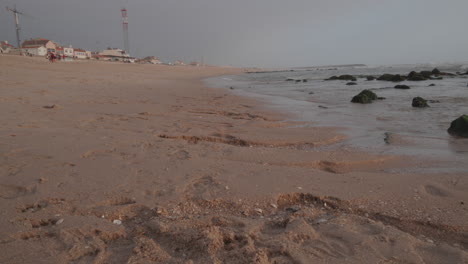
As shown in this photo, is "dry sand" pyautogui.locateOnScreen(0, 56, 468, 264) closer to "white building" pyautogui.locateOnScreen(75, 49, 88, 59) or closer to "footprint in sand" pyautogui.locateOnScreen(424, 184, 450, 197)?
"footprint in sand" pyautogui.locateOnScreen(424, 184, 450, 197)

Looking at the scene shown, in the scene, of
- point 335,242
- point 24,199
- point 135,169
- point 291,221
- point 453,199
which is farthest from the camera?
point 135,169

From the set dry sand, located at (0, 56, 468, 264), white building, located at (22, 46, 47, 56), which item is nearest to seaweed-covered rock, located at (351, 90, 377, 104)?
dry sand, located at (0, 56, 468, 264)

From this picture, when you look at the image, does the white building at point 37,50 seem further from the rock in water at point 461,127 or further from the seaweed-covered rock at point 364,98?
the rock in water at point 461,127

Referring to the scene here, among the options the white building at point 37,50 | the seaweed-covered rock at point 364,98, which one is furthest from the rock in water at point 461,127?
the white building at point 37,50

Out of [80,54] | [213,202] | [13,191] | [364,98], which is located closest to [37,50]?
[80,54]

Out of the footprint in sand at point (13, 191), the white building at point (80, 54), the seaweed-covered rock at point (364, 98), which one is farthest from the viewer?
the white building at point (80, 54)

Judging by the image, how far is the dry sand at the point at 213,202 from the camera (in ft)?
5.50

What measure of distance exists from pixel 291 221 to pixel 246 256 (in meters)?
0.53

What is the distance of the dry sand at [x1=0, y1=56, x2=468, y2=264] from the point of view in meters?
1.68

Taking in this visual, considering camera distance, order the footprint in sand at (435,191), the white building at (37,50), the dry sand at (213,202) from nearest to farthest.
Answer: the dry sand at (213,202) → the footprint in sand at (435,191) → the white building at (37,50)

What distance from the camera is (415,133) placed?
4914mm

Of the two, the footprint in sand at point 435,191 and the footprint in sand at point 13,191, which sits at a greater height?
the footprint in sand at point 13,191

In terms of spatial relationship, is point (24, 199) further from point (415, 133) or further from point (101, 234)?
point (415, 133)

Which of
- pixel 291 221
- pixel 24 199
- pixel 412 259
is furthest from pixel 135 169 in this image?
pixel 412 259
